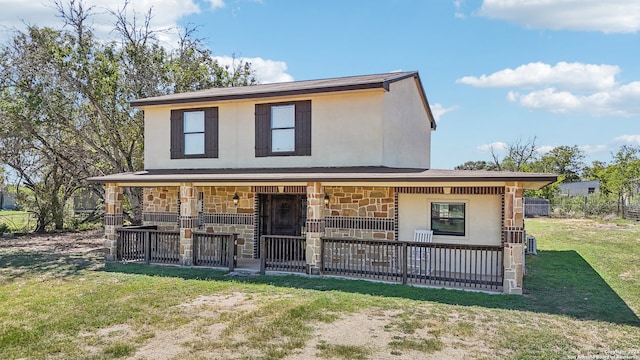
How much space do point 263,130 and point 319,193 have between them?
10.7ft

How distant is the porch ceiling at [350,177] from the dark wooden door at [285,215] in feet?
3.56

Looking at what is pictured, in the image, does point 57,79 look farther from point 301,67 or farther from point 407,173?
point 407,173

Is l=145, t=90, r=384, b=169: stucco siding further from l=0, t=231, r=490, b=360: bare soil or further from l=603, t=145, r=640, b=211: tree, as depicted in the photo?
l=603, t=145, r=640, b=211: tree

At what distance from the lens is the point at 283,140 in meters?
13.0

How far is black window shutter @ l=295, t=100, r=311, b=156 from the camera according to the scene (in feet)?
41.7

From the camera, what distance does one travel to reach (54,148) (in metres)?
19.5

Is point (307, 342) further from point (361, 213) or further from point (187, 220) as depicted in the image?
point (187, 220)

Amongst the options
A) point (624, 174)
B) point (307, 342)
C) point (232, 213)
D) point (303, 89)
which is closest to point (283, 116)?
point (303, 89)

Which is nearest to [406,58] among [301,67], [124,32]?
[301,67]

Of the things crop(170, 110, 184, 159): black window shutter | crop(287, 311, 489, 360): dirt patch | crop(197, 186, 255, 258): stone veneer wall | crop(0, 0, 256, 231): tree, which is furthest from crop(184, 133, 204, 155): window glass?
crop(287, 311, 489, 360): dirt patch

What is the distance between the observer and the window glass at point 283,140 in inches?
509

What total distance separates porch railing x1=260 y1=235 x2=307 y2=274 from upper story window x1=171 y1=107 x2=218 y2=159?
3811 mm

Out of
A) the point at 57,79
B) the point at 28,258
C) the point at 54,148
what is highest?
A: the point at 57,79

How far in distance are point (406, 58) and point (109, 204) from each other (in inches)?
605
